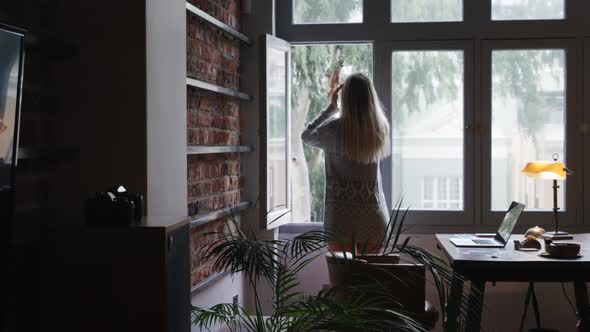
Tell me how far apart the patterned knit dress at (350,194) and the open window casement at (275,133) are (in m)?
0.39

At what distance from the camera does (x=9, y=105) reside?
2232mm

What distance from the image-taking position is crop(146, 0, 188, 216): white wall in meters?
3.14

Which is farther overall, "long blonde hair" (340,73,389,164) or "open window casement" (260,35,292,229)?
"open window casement" (260,35,292,229)

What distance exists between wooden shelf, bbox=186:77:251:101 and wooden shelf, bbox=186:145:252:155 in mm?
327

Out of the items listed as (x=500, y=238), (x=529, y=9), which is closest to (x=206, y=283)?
(x=500, y=238)

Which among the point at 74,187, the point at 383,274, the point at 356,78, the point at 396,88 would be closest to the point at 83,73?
the point at 74,187

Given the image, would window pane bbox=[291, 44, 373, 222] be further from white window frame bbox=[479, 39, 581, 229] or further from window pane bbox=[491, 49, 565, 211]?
window pane bbox=[491, 49, 565, 211]

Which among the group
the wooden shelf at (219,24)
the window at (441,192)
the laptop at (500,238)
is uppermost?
the wooden shelf at (219,24)

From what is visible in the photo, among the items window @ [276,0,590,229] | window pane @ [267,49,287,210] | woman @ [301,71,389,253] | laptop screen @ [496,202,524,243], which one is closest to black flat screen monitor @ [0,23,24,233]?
→ woman @ [301,71,389,253]

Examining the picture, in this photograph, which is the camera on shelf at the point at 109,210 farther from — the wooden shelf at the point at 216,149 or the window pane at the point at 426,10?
Answer: the window pane at the point at 426,10

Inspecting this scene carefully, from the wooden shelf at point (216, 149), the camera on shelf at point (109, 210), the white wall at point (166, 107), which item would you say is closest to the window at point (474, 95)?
the wooden shelf at point (216, 149)

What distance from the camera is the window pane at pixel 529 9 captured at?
5797mm

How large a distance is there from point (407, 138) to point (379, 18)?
0.93 meters

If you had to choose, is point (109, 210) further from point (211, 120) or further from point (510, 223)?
point (510, 223)
